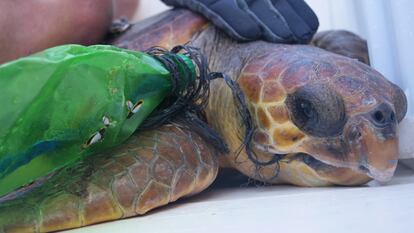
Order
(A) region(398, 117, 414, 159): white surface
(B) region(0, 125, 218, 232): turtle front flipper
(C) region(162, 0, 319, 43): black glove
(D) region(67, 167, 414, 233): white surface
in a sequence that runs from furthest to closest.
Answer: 1. (C) region(162, 0, 319, 43): black glove
2. (A) region(398, 117, 414, 159): white surface
3. (B) region(0, 125, 218, 232): turtle front flipper
4. (D) region(67, 167, 414, 233): white surface

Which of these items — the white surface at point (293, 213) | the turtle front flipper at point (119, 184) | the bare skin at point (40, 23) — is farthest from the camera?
the bare skin at point (40, 23)

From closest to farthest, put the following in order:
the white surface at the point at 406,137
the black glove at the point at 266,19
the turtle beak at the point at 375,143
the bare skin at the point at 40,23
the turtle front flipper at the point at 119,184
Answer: the turtle front flipper at the point at 119,184
the turtle beak at the point at 375,143
the white surface at the point at 406,137
the black glove at the point at 266,19
the bare skin at the point at 40,23

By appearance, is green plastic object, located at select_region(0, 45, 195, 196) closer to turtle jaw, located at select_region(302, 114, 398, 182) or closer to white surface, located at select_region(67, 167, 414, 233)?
white surface, located at select_region(67, 167, 414, 233)

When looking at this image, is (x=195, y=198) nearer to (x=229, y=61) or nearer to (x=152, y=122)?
(x=152, y=122)

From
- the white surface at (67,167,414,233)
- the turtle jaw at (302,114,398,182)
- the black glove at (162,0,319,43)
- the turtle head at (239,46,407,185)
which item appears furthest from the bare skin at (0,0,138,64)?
the turtle jaw at (302,114,398,182)

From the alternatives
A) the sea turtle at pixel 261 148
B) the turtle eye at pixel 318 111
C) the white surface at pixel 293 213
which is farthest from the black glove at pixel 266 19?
the white surface at pixel 293 213

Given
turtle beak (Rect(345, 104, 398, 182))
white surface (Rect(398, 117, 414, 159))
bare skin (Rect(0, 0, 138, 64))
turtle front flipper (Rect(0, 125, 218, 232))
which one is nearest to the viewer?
turtle front flipper (Rect(0, 125, 218, 232))

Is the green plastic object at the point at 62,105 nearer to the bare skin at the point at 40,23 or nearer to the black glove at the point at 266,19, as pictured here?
the black glove at the point at 266,19
